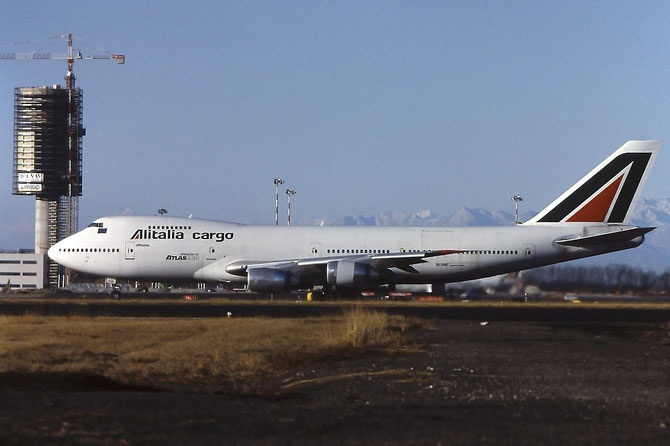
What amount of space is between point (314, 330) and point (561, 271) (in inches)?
1204

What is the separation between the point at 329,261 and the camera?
4344 cm

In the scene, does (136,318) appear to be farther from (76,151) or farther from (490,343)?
(76,151)

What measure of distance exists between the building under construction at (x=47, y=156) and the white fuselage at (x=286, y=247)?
94.0 meters

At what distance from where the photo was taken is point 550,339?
20.0 m

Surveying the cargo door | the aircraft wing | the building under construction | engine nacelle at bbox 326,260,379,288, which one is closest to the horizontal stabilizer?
the aircraft wing

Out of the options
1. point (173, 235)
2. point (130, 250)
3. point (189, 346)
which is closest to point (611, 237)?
point (173, 235)

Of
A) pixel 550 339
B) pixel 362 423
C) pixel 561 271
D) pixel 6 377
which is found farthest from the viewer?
pixel 561 271

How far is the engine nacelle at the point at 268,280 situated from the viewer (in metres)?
42.2

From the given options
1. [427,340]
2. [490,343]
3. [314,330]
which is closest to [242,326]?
[314,330]

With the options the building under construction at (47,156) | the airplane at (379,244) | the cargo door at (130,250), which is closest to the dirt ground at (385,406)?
the airplane at (379,244)

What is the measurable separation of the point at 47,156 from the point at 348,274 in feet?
350

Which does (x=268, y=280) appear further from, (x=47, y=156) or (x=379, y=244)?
(x=47, y=156)

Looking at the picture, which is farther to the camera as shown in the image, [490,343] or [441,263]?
[441,263]

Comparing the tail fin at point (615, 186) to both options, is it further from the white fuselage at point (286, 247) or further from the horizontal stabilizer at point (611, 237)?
the horizontal stabilizer at point (611, 237)
